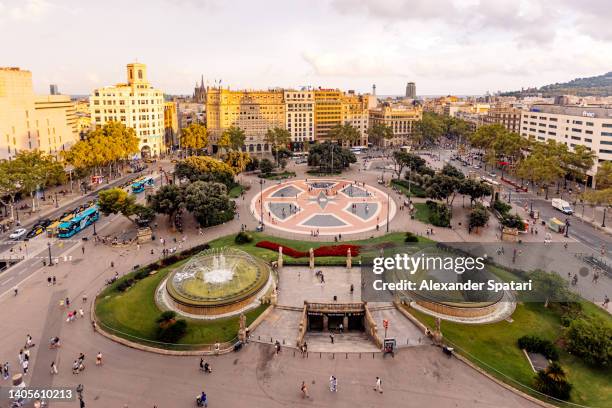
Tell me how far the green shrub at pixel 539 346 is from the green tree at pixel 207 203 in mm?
47069

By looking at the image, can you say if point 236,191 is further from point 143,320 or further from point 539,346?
point 539,346

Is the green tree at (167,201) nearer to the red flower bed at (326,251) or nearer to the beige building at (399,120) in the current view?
the red flower bed at (326,251)

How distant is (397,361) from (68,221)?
56.3 metres

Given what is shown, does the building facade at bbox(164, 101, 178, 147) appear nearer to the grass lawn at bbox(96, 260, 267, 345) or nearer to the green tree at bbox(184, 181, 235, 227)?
the green tree at bbox(184, 181, 235, 227)

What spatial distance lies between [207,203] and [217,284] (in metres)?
25.0

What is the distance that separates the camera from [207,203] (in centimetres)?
6856

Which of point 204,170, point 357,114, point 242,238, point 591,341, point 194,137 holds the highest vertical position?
point 357,114

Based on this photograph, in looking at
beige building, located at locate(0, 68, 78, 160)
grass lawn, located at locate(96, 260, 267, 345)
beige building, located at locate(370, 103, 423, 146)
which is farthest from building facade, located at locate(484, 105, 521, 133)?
beige building, located at locate(0, 68, 78, 160)

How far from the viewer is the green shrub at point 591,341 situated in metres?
35.1

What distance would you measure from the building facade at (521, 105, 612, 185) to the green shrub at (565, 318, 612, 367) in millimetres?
72582

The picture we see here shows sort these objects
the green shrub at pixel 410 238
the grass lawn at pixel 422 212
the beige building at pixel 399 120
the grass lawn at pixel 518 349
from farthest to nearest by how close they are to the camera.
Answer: the beige building at pixel 399 120 → the grass lawn at pixel 422 212 → the green shrub at pixel 410 238 → the grass lawn at pixel 518 349

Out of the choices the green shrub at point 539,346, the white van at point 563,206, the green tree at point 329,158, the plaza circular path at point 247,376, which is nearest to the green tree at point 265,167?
the green tree at point 329,158

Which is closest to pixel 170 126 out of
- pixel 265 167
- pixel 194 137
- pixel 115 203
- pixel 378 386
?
pixel 194 137

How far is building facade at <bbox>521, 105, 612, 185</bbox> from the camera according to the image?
9400cm
